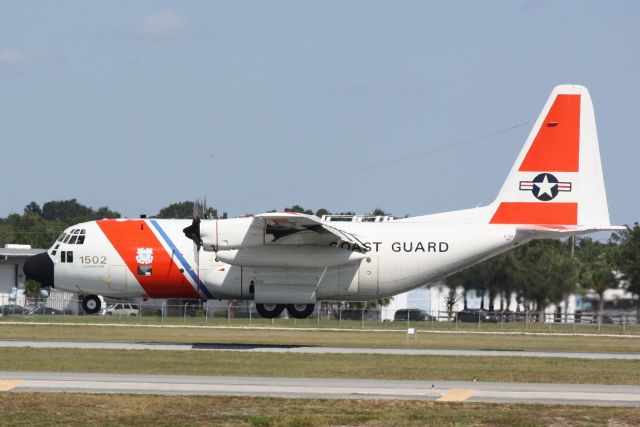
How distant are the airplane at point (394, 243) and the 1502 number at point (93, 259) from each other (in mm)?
35

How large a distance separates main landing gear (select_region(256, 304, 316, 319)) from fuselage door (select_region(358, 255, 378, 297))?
5.99ft

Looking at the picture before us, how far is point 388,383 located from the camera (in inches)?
1066

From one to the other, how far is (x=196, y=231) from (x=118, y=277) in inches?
142

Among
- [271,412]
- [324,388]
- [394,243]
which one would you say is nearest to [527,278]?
[394,243]

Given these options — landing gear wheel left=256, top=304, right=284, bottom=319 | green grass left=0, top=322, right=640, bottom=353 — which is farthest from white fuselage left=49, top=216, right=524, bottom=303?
green grass left=0, top=322, right=640, bottom=353

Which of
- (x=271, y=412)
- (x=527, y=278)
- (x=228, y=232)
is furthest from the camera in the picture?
(x=527, y=278)

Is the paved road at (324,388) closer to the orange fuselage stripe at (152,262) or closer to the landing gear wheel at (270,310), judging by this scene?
the orange fuselage stripe at (152,262)

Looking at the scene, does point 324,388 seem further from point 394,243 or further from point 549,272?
point 549,272

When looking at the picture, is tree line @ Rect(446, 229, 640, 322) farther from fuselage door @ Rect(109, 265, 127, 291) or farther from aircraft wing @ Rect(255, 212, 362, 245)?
fuselage door @ Rect(109, 265, 127, 291)

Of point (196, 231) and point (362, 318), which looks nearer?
point (196, 231)

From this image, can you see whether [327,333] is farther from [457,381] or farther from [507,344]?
[457,381]

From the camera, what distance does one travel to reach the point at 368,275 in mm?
37000

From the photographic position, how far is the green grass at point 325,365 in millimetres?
29266

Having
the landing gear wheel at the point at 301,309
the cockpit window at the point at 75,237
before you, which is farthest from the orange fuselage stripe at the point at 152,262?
the landing gear wheel at the point at 301,309
